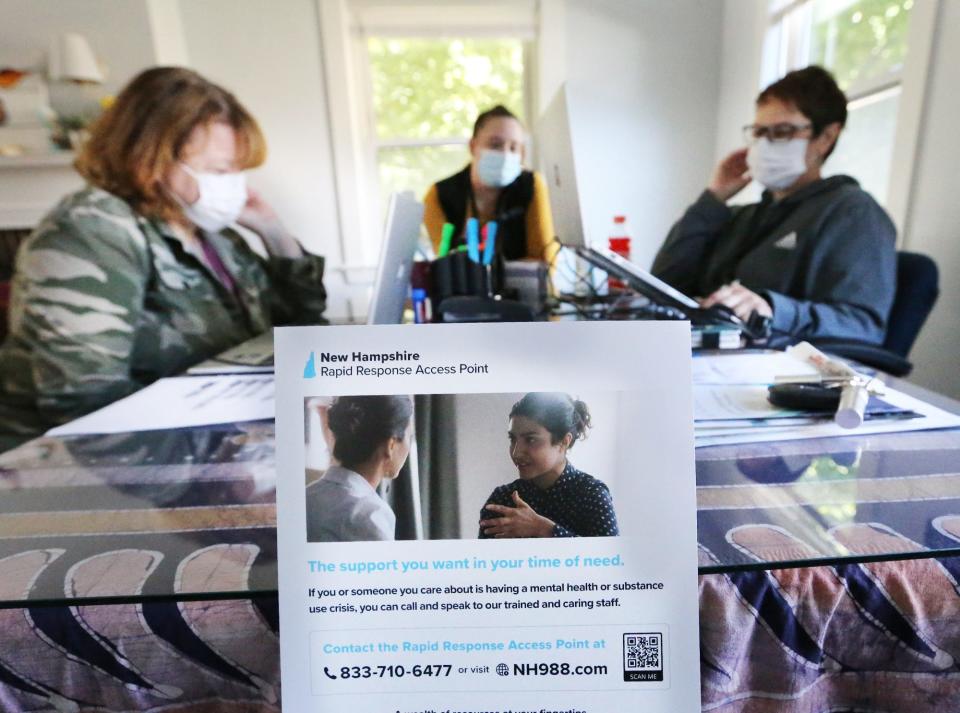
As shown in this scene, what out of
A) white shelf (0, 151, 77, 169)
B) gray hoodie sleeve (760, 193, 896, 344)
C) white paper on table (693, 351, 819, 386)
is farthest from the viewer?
white shelf (0, 151, 77, 169)

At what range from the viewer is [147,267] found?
920 millimetres

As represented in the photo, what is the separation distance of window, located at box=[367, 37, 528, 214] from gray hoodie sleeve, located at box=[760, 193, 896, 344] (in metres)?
1.89

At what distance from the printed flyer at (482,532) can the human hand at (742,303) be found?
0.69 m

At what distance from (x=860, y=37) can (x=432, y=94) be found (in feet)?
5.84

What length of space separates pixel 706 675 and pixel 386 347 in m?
0.28

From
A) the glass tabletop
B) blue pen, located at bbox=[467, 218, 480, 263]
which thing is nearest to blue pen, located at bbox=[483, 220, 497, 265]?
blue pen, located at bbox=[467, 218, 480, 263]

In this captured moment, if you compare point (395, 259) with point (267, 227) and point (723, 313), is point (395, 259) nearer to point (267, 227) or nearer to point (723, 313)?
point (723, 313)

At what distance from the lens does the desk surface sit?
0.99 feet

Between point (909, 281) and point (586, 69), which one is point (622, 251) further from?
point (586, 69)

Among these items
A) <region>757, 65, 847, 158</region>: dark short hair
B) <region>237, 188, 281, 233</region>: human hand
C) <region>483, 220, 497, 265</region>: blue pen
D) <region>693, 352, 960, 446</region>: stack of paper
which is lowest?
<region>693, 352, 960, 446</region>: stack of paper

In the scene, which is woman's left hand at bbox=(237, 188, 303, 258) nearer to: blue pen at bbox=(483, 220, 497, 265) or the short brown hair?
the short brown hair

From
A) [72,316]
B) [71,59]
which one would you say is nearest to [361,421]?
[72,316]

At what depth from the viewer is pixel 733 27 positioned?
90.3 inches

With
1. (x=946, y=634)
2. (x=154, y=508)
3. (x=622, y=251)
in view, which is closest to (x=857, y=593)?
(x=946, y=634)
